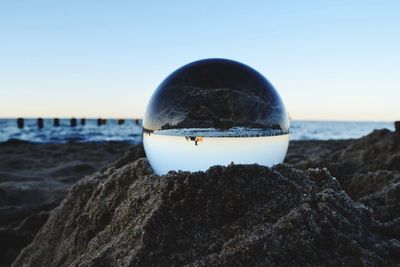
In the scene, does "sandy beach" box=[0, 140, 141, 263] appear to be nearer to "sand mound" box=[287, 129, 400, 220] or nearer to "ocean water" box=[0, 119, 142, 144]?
"sand mound" box=[287, 129, 400, 220]

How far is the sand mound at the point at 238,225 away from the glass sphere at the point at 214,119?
9 centimetres

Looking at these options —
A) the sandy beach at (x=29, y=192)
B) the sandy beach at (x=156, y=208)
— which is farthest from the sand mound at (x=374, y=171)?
the sandy beach at (x=29, y=192)

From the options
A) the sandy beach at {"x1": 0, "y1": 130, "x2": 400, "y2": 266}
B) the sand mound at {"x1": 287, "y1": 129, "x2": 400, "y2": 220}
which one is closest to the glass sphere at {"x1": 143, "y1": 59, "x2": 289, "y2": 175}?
the sandy beach at {"x1": 0, "y1": 130, "x2": 400, "y2": 266}

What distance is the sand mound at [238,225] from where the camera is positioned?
1335mm

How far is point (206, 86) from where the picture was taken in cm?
189

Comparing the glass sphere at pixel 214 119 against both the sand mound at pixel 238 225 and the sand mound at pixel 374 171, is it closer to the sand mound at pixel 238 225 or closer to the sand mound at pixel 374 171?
the sand mound at pixel 238 225

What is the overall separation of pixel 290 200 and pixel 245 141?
36 centimetres

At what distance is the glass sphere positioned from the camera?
175 centimetres

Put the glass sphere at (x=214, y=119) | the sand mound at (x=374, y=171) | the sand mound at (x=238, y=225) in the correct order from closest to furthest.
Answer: the sand mound at (x=238, y=225) → the glass sphere at (x=214, y=119) → the sand mound at (x=374, y=171)

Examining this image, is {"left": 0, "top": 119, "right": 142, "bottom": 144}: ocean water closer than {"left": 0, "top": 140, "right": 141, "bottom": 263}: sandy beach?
No

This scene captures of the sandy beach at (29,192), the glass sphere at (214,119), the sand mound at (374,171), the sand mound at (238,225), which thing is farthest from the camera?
the sandy beach at (29,192)

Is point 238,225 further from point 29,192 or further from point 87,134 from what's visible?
point 87,134

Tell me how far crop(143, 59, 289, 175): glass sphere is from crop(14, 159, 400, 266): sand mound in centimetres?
9

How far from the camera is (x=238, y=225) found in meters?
1.47
